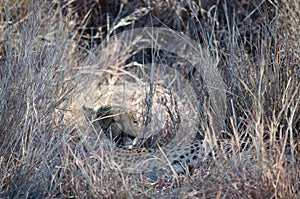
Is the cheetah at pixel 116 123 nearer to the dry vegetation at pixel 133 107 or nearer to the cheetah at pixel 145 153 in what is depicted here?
the cheetah at pixel 145 153

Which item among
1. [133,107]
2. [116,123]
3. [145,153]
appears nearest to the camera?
[145,153]

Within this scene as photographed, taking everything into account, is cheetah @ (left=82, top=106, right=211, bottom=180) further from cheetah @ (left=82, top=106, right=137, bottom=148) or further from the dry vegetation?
the dry vegetation

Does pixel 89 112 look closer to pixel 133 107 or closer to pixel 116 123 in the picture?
pixel 116 123

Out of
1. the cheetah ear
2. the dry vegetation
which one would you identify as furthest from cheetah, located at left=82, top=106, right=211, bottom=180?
the dry vegetation

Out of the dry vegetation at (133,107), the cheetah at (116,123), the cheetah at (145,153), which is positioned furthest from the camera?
the cheetah at (116,123)

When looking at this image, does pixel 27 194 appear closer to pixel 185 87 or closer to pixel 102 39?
pixel 185 87

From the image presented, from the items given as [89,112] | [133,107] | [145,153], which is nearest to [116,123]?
[89,112]

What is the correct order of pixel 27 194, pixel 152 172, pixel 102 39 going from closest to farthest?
pixel 27 194
pixel 152 172
pixel 102 39

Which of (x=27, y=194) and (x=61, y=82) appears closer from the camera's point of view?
(x=27, y=194)

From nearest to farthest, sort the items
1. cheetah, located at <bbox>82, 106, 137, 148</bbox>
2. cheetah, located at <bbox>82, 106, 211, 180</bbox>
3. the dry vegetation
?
the dry vegetation < cheetah, located at <bbox>82, 106, 211, 180</bbox> < cheetah, located at <bbox>82, 106, 137, 148</bbox>

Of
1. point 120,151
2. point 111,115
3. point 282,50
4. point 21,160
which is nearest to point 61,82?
point 111,115

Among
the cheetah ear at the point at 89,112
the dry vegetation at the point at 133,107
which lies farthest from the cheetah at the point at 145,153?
the dry vegetation at the point at 133,107

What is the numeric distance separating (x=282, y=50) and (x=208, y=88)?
0.46 metres

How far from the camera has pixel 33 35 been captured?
394 cm
